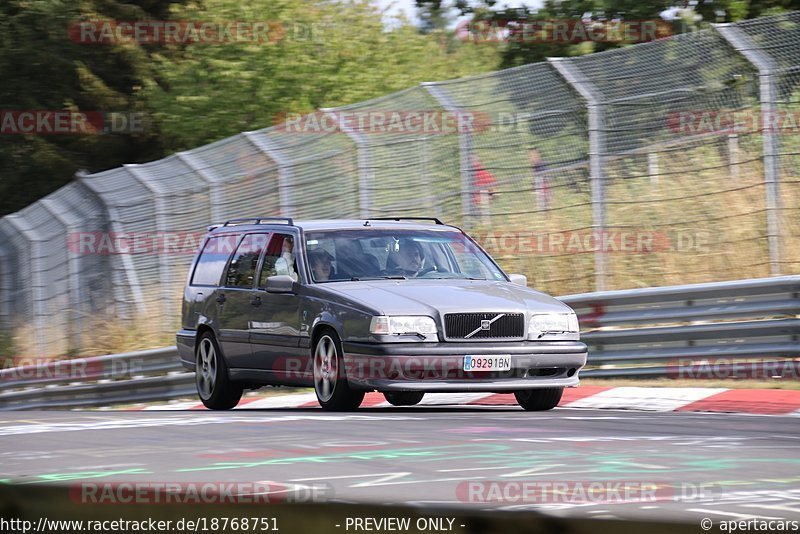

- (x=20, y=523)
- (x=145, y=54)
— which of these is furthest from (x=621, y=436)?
(x=145, y=54)

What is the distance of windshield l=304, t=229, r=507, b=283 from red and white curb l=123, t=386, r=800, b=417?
4.47ft

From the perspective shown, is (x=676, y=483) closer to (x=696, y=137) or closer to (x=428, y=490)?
(x=428, y=490)

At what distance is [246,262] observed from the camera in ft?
44.0

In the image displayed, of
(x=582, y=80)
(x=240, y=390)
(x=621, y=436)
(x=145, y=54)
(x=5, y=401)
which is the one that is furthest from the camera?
(x=145, y=54)

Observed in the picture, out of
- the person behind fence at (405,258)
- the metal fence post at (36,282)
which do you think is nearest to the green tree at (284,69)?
the metal fence post at (36,282)

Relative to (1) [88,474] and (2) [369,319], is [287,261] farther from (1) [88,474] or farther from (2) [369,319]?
(1) [88,474]

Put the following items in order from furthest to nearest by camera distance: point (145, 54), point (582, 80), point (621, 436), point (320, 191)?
point (145, 54) → point (320, 191) → point (582, 80) → point (621, 436)

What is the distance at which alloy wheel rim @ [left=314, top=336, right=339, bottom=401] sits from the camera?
11383mm

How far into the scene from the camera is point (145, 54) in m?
42.2

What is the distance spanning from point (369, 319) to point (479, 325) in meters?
0.84

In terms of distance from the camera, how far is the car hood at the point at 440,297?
11062 mm

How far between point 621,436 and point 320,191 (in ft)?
34.4

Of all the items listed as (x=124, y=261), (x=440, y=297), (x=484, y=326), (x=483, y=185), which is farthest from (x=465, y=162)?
Result: (x=124, y=261)

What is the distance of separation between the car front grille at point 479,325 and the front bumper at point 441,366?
0.22 ft
